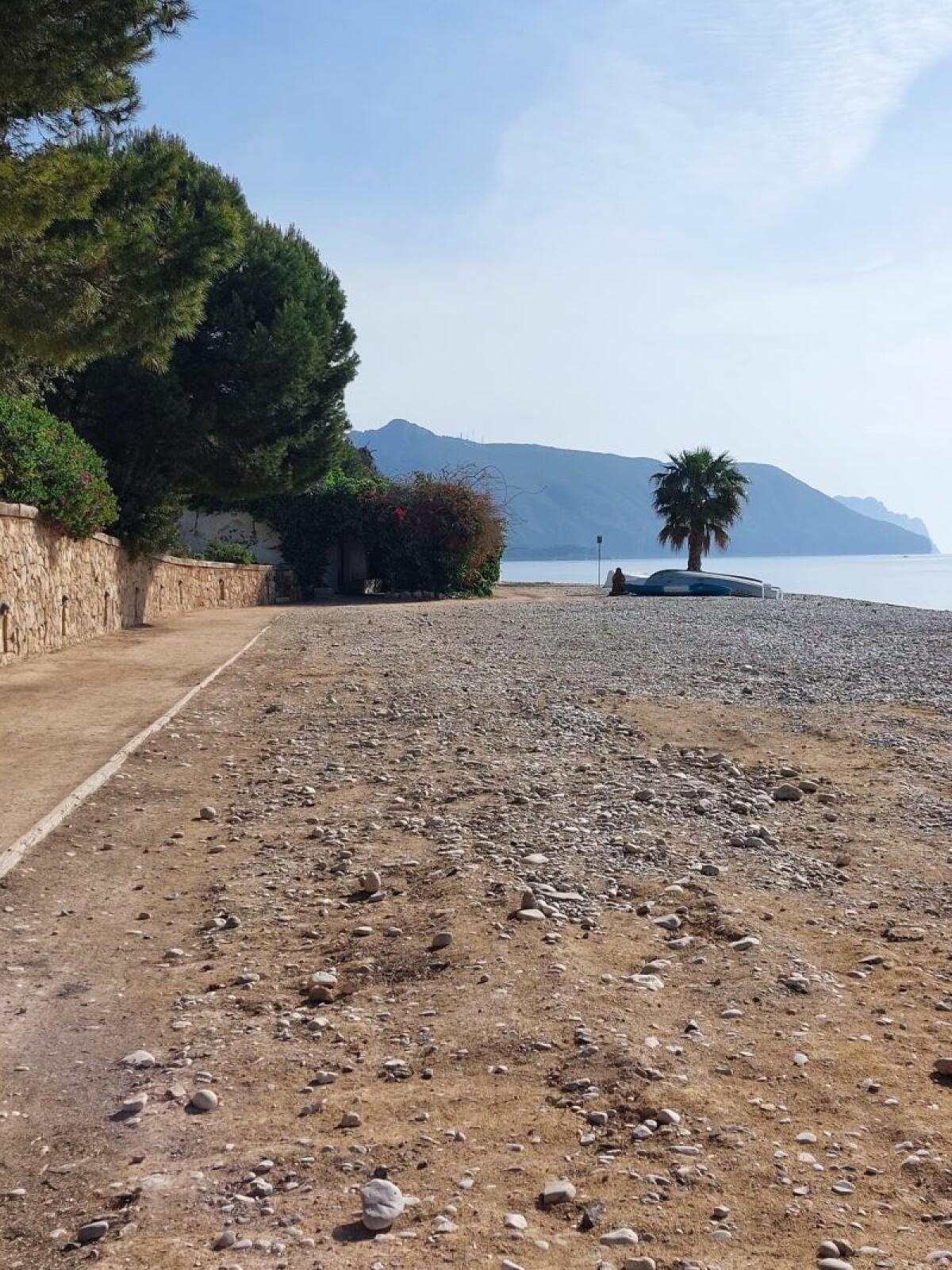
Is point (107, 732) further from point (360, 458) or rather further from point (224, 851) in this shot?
point (360, 458)

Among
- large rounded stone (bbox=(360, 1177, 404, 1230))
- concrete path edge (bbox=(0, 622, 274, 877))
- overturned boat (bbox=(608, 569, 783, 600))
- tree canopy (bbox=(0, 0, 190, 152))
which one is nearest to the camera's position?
large rounded stone (bbox=(360, 1177, 404, 1230))

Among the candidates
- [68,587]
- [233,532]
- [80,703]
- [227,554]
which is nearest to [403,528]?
[233,532]

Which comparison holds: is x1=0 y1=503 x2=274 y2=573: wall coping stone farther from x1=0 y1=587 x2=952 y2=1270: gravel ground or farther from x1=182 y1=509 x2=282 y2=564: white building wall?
x1=0 y1=587 x2=952 y2=1270: gravel ground

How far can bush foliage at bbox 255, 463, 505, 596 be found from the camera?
3972cm

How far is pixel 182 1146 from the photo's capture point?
348 cm

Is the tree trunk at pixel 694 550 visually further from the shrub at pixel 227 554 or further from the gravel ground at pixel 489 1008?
the gravel ground at pixel 489 1008

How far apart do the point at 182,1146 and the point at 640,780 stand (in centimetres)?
534

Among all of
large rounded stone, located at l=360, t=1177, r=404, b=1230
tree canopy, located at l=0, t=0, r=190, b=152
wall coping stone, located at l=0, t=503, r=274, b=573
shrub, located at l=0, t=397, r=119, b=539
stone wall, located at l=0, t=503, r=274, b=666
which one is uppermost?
tree canopy, located at l=0, t=0, r=190, b=152

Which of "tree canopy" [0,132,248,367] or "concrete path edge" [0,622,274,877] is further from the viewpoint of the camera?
"tree canopy" [0,132,248,367]

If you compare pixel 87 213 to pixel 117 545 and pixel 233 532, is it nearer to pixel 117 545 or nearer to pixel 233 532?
pixel 117 545

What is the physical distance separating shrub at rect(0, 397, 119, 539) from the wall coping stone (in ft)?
0.94

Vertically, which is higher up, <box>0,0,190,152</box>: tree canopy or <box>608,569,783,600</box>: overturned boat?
<box>0,0,190,152</box>: tree canopy

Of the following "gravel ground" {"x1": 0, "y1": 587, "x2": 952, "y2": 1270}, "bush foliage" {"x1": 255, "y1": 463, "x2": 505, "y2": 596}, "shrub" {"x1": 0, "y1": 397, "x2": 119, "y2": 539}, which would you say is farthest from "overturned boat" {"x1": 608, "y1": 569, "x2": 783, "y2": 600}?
"gravel ground" {"x1": 0, "y1": 587, "x2": 952, "y2": 1270}

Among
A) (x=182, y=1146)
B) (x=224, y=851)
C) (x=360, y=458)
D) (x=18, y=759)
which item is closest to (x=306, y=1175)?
(x=182, y=1146)
